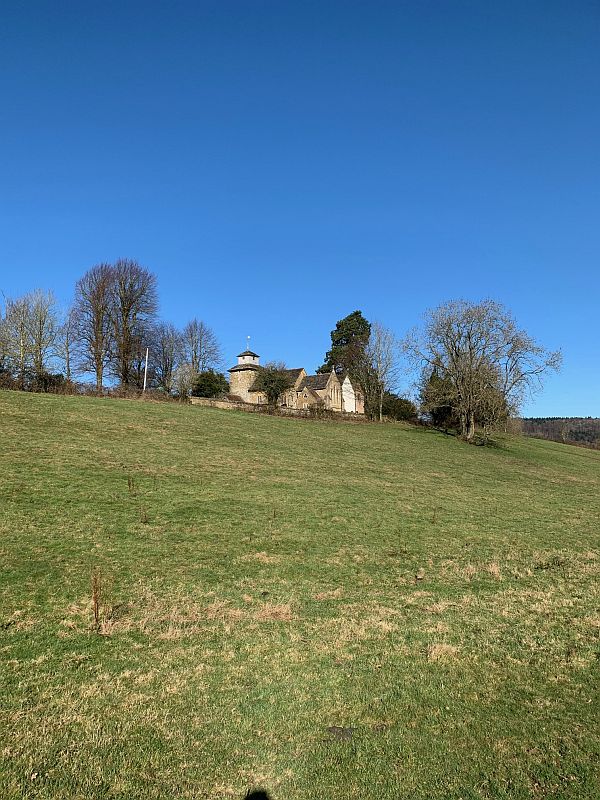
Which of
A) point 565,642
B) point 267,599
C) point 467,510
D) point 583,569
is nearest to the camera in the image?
point 565,642

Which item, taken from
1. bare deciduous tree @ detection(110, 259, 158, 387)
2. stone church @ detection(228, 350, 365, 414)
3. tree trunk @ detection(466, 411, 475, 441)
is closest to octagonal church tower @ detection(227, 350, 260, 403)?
stone church @ detection(228, 350, 365, 414)

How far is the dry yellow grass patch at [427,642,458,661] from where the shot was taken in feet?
20.8

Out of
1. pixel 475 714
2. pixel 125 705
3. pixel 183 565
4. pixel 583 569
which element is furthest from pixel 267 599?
pixel 583 569

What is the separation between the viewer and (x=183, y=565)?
30.5 feet

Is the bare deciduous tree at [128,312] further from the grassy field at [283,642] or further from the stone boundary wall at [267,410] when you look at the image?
the grassy field at [283,642]

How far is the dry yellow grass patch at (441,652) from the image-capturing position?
635 centimetres

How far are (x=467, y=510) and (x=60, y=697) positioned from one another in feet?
46.4

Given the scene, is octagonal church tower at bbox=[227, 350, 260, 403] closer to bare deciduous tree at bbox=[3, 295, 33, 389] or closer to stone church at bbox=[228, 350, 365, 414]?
stone church at bbox=[228, 350, 365, 414]

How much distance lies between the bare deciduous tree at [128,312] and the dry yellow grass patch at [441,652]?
52.4 m

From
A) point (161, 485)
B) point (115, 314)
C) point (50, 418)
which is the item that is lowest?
point (161, 485)

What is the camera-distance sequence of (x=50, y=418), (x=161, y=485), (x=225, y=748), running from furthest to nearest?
(x=50, y=418) < (x=161, y=485) < (x=225, y=748)

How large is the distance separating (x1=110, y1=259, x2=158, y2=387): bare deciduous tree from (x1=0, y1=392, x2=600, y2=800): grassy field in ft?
134

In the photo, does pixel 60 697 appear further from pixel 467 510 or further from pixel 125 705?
pixel 467 510

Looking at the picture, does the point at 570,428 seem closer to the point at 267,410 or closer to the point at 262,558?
the point at 267,410
